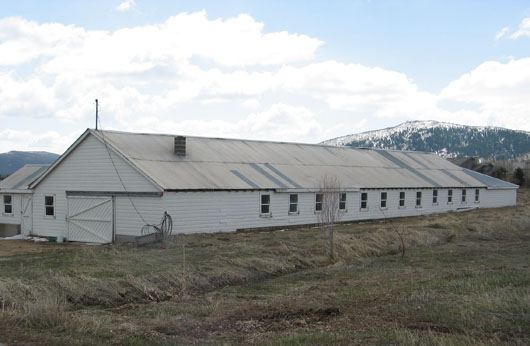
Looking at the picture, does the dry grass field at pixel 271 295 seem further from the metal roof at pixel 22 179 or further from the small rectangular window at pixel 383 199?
the small rectangular window at pixel 383 199

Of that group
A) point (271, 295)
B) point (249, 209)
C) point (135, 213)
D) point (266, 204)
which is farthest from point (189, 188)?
point (271, 295)

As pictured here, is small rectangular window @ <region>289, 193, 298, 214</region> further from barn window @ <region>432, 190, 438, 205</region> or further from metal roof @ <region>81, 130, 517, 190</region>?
barn window @ <region>432, 190, 438, 205</region>

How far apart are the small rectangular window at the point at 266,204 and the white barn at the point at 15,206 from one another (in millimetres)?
13500

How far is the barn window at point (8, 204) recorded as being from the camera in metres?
34.3

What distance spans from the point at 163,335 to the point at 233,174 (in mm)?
21736

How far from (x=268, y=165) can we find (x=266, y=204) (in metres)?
5.08

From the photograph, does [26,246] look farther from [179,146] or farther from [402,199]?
[402,199]

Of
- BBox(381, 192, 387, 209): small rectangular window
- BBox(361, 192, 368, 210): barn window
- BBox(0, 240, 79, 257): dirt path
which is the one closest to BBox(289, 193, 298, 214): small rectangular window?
BBox(361, 192, 368, 210): barn window

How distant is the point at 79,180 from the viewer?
29.4 meters

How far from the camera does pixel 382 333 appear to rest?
28.3ft

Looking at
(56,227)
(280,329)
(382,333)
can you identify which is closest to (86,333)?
(280,329)

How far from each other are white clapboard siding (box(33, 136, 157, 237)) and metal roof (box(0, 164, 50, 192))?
7.13 ft

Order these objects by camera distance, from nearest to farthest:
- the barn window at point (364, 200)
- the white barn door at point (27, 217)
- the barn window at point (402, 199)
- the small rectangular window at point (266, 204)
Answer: the small rectangular window at point (266, 204)
the white barn door at point (27, 217)
the barn window at point (364, 200)
the barn window at point (402, 199)

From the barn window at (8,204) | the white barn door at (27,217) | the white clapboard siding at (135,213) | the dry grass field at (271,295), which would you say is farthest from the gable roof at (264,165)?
the dry grass field at (271,295)
